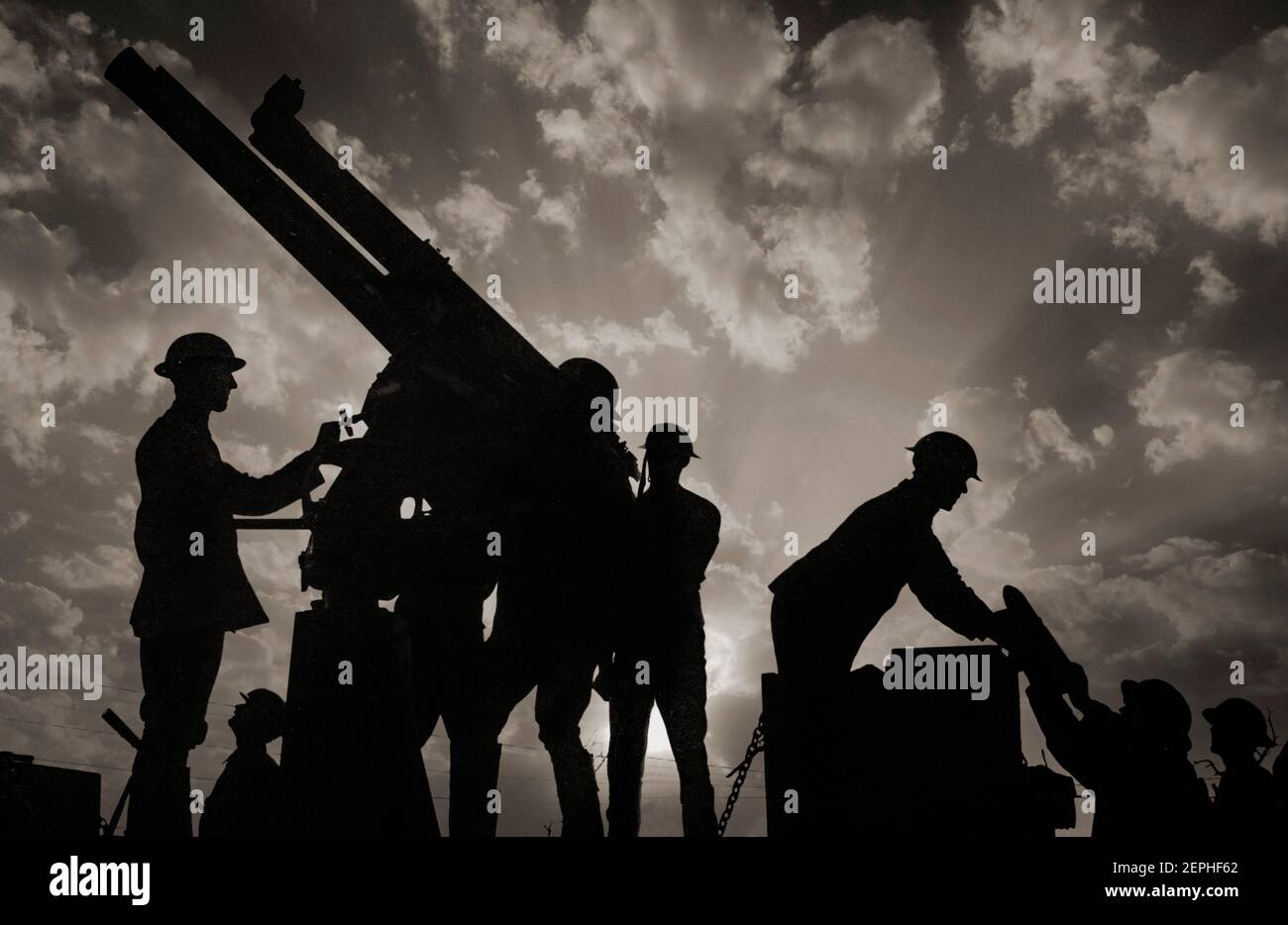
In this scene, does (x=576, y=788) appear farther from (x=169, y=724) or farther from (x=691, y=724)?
(x=169, y=724)

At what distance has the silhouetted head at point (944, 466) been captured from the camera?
6.62m

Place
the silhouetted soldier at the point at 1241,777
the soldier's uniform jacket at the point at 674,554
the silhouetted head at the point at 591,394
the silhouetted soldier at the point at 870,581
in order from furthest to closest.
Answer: the silhouetted head at the point at 591,394, the soldier's uniform jacket at the point at 674,554, the silhouetted soldier at the point at 870,581, the silhouetted soldier at the point at 1241,777

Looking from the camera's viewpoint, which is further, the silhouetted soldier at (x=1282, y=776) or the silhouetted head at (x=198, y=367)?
the silhouetted head at (x=198, y=367)

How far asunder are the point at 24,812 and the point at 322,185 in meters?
5.57

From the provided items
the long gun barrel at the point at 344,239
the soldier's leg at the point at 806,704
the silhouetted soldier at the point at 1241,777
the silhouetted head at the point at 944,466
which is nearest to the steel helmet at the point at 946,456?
the silhouetted head at the point at 944,466

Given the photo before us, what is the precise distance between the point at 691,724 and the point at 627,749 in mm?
452

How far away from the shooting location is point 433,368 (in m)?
7.32

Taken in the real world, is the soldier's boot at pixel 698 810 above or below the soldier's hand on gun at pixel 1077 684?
below

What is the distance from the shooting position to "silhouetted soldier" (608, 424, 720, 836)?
6.27 m

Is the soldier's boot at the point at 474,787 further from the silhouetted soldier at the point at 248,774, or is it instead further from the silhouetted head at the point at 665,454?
the silhouetted head at the point at 665,454

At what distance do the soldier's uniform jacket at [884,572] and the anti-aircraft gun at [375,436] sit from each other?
7.09ft
